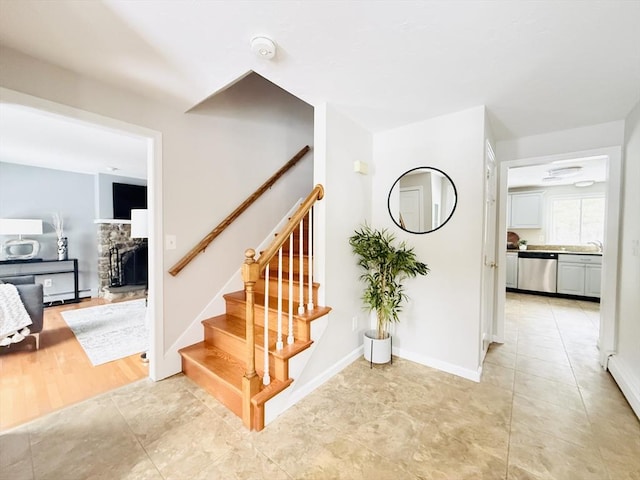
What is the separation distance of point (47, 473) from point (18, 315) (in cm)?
210

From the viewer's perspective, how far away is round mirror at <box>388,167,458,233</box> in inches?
93.8

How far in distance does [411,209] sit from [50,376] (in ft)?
11.6

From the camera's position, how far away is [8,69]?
152 centimetres

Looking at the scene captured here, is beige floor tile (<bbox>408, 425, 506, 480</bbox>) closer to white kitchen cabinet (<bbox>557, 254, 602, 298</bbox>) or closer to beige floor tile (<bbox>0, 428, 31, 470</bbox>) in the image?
beige floor tile (<bbox>0, 428, 31, 470</bbox>)

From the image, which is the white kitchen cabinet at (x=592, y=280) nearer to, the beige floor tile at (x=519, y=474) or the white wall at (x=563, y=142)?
the white wall at (x=563, y=142)

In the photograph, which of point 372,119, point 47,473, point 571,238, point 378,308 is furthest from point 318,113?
point 571,238

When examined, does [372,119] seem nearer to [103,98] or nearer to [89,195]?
[103,98]

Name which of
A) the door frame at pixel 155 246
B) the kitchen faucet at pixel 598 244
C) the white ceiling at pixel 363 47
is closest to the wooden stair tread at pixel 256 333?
the door frame at pixel 155 246

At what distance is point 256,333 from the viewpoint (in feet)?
7.08

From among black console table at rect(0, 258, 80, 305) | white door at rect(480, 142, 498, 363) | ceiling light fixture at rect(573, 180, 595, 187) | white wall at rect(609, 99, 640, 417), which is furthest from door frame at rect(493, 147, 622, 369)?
black console table at rect(0, 258, 80, 305)

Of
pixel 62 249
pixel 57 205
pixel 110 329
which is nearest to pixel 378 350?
pixel 110 329

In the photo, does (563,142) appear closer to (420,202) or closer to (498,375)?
(420,202)

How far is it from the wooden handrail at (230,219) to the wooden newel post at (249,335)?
95 centimetres

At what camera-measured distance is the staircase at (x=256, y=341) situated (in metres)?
1.66
